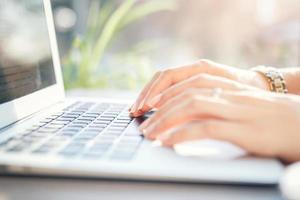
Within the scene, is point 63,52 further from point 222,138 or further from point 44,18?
point 222,138

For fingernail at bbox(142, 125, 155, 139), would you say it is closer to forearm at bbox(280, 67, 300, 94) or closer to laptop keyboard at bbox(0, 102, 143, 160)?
laptop keyboard at bbox(0, 102, 143, 160)

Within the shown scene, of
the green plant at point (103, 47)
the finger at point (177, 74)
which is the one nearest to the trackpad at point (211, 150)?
the finger at point (177, 74)

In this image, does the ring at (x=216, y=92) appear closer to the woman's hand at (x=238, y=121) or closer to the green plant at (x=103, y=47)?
the woman's hand at (x=238, y=121)

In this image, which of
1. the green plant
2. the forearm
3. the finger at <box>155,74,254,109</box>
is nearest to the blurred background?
the green plant

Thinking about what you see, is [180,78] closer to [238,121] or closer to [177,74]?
[177,74]

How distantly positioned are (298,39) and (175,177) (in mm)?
→ 1348

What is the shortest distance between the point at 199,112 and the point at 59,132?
200 mm

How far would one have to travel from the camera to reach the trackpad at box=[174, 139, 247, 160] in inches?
16.9

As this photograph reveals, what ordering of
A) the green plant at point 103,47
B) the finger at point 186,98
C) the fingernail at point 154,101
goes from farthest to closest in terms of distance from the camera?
the green plant at point 103,47
the fingernail at point 154,101
the finger at point 186,98

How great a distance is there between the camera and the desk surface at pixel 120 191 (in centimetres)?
38

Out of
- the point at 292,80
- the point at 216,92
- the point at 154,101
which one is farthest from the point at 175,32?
the point at 216,92

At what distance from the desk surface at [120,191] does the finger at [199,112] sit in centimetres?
10

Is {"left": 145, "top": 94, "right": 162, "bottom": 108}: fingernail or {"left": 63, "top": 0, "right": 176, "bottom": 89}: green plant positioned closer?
{"left": 145, "top": 94, "right": 162, "bottom": 108}: fingernail

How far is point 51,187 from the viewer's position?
0.40 metres
